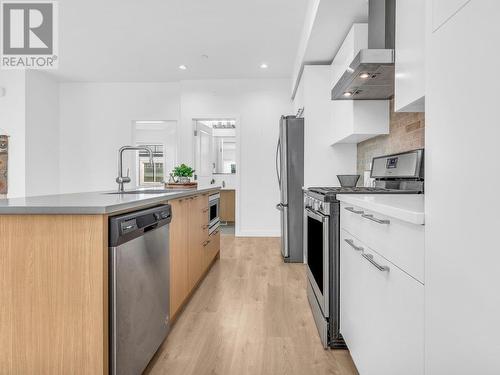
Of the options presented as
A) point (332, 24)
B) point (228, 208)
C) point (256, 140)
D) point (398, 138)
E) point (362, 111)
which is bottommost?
point (228, 208)

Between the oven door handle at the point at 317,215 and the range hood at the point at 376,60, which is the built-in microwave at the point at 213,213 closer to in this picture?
the oven door handle at the point at 317,215

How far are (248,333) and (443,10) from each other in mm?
1881

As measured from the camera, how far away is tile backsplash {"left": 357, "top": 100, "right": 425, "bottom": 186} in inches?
84.8

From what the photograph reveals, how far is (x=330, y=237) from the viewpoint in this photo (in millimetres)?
1825

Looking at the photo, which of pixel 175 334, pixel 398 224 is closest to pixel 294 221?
pixel 175 334

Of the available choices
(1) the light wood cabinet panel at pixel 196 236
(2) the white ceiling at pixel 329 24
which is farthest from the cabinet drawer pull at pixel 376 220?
(2) the white ceiling at pixel 329 24

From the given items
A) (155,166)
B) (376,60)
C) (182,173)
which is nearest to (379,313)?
(376,60)

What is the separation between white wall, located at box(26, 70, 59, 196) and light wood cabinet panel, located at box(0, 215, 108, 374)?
4974 millimetres

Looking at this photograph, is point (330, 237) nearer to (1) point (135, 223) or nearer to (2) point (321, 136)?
(1) point (135, 223)

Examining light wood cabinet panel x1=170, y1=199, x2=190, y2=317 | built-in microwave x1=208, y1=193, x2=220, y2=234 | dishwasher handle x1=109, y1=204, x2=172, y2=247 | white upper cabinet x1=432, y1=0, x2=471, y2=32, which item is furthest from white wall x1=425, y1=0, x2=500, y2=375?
built-in microwave x1=208, y1=193, x2=220, y2=234

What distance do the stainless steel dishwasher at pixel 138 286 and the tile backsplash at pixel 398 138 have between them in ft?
5.57

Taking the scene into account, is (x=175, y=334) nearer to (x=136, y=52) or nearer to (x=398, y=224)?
(x=398, y=224)

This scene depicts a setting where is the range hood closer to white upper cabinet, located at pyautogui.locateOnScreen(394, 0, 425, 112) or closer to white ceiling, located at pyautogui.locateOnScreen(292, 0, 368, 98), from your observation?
white upper cabinet, located at pyautogui.locateOnScreen(394, 0, 425, 112)

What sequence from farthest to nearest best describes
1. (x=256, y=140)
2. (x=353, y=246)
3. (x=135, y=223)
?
(x=256, y=140) < (x=353, y=246) < (x=135, y=223)
